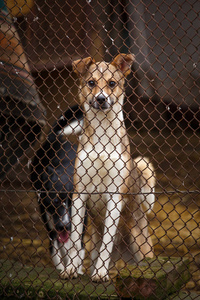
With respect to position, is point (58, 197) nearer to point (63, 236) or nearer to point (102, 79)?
point (63, 236)

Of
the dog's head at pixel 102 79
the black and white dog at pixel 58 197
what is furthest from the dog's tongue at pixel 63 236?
the dog's head at pixel 102 79

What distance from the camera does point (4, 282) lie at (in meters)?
2.62

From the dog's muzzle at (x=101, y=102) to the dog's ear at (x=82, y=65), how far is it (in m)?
0.21

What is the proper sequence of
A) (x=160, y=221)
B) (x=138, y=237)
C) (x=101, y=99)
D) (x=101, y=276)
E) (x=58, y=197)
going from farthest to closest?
(x=160, y=221) < (x=58, y=197) < (x=138, y=237) < (x=101, y=99) < (x=101, y=276)

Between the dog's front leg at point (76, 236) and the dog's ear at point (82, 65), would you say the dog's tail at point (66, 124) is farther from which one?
the dog's front leg at point (76, 236)

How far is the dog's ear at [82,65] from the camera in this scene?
2.80 meters

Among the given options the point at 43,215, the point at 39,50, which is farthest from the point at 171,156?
the point at 43,215

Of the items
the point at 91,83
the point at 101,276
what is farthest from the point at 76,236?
the point at 91,83

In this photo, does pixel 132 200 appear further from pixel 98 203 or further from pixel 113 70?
pixel 113 70

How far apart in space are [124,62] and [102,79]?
18cm

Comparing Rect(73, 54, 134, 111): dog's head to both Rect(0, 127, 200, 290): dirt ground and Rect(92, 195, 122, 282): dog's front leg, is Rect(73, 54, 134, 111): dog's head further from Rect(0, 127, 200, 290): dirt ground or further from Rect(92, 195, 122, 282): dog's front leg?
Rect(92, 195, 122, 282): dog's front leg

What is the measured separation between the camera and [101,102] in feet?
9.08

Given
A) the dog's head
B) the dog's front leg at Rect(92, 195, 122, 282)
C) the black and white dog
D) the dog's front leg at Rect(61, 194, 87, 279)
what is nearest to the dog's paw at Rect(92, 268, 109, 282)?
the dog's front leg at Rect(92, 195, 122, 282)

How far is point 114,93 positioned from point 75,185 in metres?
0.67
